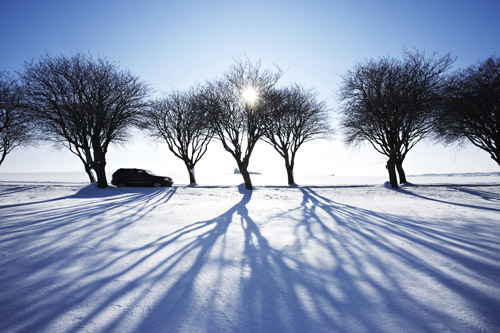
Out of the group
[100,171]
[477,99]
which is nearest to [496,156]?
[477,99]

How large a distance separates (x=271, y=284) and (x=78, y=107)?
20010 millimetres

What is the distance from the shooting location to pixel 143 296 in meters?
2.61

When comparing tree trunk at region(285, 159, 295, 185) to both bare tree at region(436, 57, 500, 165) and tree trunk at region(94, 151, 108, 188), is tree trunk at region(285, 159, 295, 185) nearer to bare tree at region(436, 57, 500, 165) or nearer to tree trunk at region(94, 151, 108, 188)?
bare tree at region(436, 57, 500, 165)

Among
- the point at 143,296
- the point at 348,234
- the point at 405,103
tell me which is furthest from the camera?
the point at 405,103

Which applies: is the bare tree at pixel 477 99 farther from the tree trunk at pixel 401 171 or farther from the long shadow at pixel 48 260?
the long shadow at pixel 48 260

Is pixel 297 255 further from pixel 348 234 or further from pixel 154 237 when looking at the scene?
pixel 154 237

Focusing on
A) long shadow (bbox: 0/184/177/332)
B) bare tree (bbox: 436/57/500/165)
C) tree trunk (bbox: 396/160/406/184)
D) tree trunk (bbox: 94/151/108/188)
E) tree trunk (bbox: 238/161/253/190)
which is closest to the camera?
long shadow (bbox: 0/184/177/332)

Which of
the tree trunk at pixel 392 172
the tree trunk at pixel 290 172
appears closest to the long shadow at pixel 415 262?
the tree trunk at pixel 392 172

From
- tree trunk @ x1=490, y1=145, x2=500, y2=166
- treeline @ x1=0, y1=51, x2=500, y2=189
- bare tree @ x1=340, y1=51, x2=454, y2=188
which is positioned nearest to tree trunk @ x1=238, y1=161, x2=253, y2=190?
treeline @ x1=0, y1=51, x2=500, y2=189

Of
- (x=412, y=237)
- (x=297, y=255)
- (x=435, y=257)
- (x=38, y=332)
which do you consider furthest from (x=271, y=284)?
(x=412, y=237)

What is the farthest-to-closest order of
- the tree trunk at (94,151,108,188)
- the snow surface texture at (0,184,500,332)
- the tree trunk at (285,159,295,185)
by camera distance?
the tree trunk at (285,159,295,185)
the tree trunk at (94,151,108,188)
the snow surface texture at (0,184,500,332)

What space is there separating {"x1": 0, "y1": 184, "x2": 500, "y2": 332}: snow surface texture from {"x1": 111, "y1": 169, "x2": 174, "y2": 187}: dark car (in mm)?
14295

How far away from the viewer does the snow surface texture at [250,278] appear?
2.20m

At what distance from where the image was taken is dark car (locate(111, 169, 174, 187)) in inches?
776
